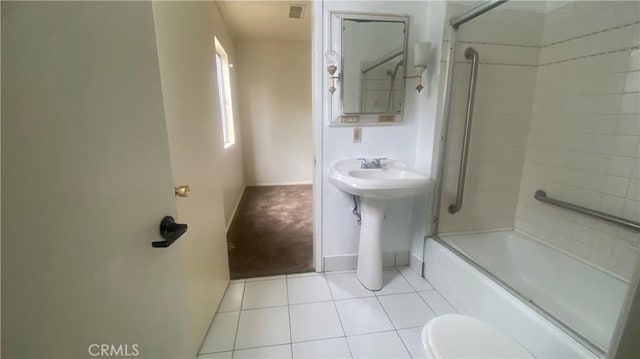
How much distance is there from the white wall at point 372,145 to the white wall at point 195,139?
72 cm

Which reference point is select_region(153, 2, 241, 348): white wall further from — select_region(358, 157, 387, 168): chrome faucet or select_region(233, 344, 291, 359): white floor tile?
select_region(358, 157, 387, 168): chrome faucet

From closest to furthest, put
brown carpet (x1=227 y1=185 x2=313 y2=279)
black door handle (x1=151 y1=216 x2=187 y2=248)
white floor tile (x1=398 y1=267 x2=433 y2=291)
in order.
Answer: black door handle (x1=151 y1=216 x2=187 y2=248) → white floor tile (x1=398 y1=267 x2=433 y2=291) → brown carpet (x1=227 y1=185 x2=313 y2=279)

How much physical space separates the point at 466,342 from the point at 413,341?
0.62 m

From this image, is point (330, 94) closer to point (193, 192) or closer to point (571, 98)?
point (193, 192)

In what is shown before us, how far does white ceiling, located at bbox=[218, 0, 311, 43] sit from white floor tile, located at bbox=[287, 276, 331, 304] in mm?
2644

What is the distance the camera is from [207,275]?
147 cm

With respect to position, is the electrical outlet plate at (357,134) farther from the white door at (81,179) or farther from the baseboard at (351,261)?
the white door at (81,179)

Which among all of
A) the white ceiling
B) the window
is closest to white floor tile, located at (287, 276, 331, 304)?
the window

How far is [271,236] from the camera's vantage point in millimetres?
2701

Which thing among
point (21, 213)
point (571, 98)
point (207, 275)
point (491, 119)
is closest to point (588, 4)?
point (571, 98)

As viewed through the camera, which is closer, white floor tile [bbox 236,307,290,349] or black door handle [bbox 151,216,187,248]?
black door handle [bbox 151,216,187,248]

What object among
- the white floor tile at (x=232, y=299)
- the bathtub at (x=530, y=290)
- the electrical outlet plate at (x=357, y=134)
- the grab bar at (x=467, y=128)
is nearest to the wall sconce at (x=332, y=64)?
the electrical outlet plate at (x=357, y=134)

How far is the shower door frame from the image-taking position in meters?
1.15

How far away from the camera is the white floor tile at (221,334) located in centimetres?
139
